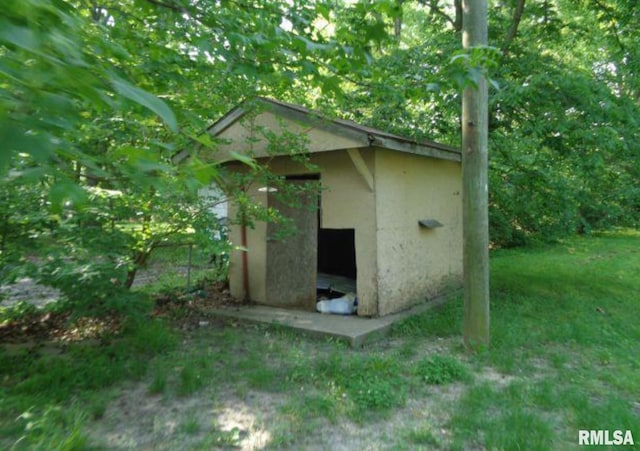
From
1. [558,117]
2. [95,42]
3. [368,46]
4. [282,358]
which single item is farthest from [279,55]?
[558,117]

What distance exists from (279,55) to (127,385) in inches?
122

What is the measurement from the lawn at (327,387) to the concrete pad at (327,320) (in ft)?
0.49

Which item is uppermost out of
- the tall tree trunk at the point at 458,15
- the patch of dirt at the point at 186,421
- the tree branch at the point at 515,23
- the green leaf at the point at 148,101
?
the tall tree trunk at the point at 458,15

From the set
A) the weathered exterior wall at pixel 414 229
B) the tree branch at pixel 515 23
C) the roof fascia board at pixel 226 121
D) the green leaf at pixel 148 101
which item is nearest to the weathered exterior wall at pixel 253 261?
the roof fascia board at pixel 226 121

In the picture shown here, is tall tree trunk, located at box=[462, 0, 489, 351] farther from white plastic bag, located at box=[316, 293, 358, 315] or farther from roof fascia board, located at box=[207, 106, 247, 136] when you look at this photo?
roof fascia board, located at box=[207, 106, 247, 136]

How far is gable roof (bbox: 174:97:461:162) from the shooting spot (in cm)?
559

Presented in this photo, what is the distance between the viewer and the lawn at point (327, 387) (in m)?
3.06

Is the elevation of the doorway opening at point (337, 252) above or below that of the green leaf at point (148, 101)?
below

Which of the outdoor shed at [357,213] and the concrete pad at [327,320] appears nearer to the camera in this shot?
the concrete pad at [327,320]

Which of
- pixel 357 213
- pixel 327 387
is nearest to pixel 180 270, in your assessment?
pixel 357 213

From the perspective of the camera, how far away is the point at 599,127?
6.17 metres

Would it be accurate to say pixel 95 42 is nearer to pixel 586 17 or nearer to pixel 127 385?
pixel 127 385

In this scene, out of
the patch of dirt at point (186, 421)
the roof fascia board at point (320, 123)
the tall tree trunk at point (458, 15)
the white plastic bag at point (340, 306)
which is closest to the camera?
the patch of dirt at point (186, 421)

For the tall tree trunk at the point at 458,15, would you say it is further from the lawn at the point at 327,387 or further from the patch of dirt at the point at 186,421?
the patch of dirt at the point at 186,421
